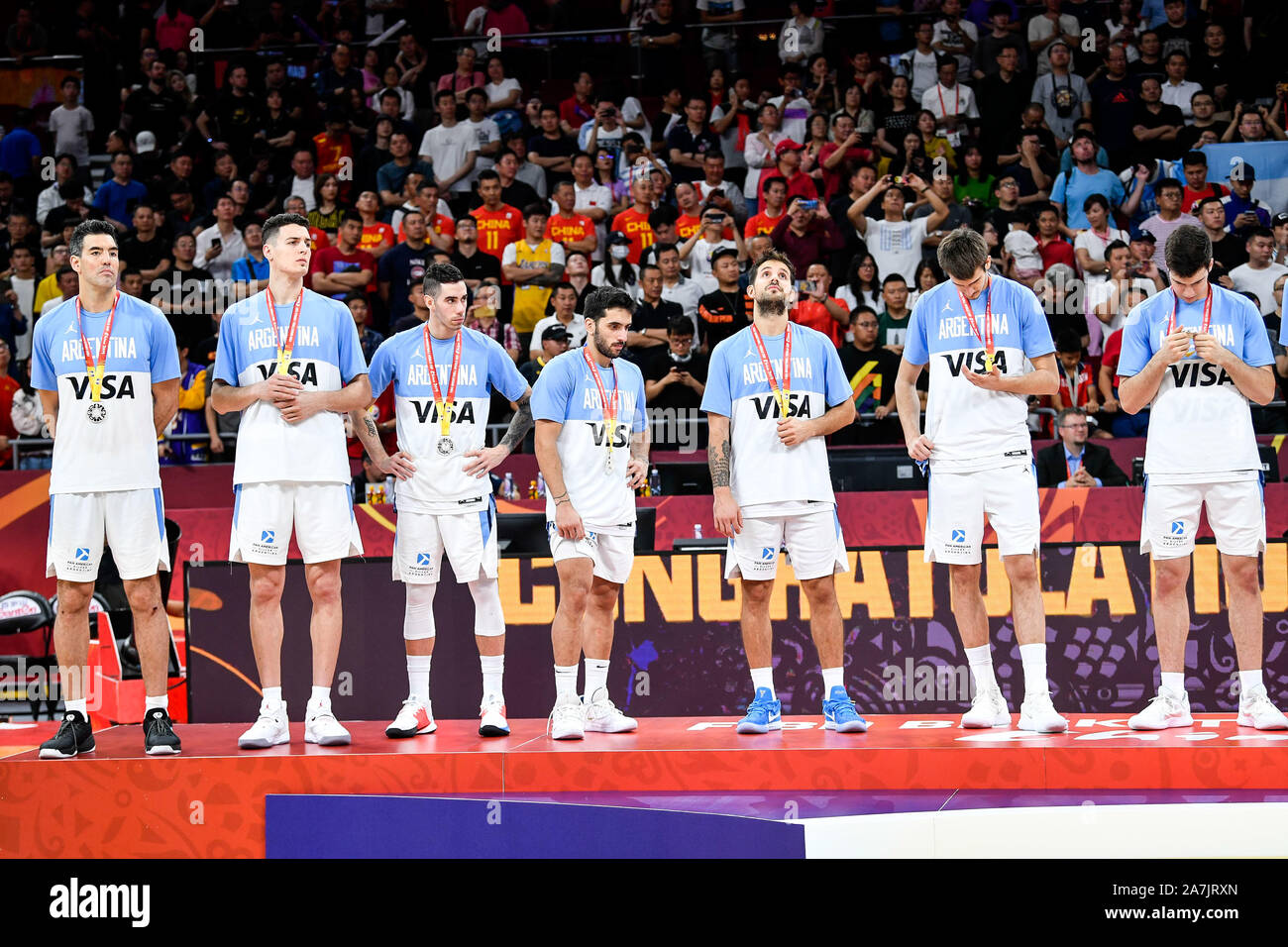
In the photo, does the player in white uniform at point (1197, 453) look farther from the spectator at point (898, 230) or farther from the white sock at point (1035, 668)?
the spectator at point (898, 230)

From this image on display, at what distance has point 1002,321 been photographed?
6.50 metres

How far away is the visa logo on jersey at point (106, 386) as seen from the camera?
21.5ft

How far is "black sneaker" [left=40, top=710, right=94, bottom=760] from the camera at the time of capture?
253 inches

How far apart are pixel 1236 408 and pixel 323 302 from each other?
4353mm

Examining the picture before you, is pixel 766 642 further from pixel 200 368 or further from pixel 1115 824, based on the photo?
pixel 200 368

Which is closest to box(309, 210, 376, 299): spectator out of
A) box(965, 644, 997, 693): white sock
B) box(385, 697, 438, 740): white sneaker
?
box(385, 697, 438, 740): white sneaker

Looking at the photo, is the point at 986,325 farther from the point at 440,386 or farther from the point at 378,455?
the point at 378,455

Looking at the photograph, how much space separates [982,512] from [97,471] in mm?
4199

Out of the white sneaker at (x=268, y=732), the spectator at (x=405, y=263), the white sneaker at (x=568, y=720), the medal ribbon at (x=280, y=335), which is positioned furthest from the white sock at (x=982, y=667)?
the spectator at (x=405, y=263)

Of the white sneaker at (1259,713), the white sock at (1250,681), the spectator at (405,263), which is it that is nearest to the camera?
the white sneaker at (1259,713)

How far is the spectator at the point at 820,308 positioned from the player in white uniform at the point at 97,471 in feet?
20.5

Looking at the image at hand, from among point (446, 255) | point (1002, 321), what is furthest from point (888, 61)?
point (1002, 321)

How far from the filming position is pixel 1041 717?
249 inches

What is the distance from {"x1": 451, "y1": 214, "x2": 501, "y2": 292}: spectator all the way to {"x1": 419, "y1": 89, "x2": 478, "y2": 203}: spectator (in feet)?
6.67
